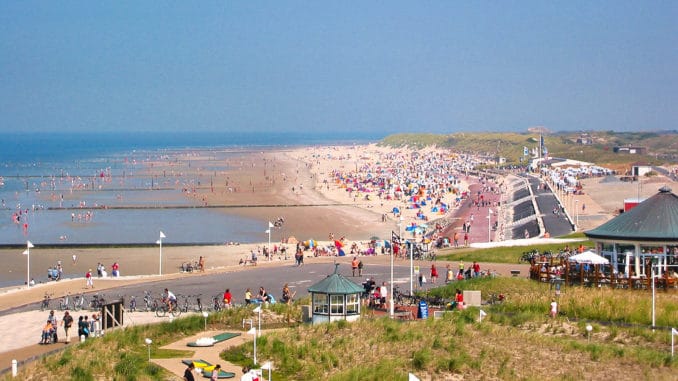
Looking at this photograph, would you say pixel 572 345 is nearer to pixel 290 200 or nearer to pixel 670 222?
pixel 670 222

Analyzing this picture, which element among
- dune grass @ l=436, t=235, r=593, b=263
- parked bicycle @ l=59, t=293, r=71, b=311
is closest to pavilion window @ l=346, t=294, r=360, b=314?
parked bicycle @ l=59, t=293, r=71, b=311

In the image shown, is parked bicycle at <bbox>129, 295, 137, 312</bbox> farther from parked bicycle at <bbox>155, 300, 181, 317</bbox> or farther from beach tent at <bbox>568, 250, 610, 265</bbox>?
beach tent at <bbox>568, 250, 610, 265</bbox>

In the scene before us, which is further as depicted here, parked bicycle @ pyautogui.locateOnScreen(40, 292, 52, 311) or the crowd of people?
parked bicycle @ pyautogui.locateOnScreen(40, 292, 52, 311)

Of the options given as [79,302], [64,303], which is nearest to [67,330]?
[64,303]

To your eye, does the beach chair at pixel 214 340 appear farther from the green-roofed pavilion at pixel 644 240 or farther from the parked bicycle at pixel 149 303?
the green-roofed pavilion at pixel 644 240

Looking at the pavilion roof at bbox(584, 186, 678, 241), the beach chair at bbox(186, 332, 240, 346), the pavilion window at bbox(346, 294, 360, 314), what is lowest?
the beach chair at bbox(186, 332, 240, 346)

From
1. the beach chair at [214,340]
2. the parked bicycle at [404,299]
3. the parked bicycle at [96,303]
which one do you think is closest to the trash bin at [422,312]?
the parked bicycle at [404,299]
